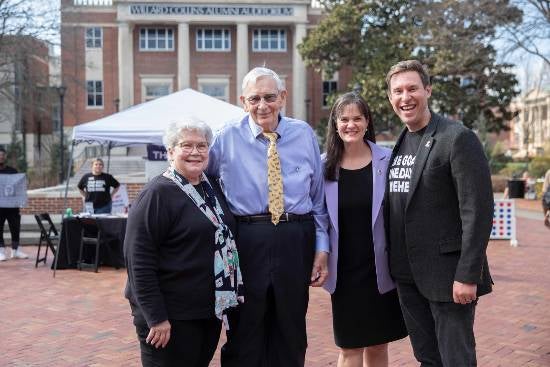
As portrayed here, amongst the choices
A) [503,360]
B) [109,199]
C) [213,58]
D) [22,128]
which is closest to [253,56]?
[213,58]

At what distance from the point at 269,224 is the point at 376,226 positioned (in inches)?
25.8

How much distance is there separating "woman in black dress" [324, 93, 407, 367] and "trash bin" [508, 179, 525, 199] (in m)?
23.2

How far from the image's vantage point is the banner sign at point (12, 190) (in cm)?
1075

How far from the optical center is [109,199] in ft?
37.6

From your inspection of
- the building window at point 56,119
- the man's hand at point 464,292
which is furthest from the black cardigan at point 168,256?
the building window at point 56,119

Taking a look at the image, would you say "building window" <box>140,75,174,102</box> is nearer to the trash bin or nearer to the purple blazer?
the trash bin

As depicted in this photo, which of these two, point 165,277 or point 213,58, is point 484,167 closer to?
point 165,277

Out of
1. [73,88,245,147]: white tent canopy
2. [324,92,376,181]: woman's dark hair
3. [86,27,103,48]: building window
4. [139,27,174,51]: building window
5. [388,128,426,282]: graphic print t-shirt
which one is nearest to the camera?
[388,128,426,282]: graphic print t-shirt

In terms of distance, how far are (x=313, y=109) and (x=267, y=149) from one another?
135 feet

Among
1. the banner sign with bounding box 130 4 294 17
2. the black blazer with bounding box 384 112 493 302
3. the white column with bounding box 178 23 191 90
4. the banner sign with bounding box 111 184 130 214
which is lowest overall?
the banner sign with bounding box 111 184 130 214

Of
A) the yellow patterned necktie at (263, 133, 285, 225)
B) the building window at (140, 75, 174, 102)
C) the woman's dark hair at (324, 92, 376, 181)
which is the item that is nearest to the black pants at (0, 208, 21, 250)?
the woman's dark hair at (324, 92, 376, 181)

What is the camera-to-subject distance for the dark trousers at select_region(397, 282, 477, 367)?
10.2ft

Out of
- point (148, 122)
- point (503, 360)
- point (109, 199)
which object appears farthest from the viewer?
point (109, 199)

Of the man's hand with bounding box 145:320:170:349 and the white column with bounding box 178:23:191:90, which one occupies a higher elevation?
the white column with bounding box 178:23:191:90
